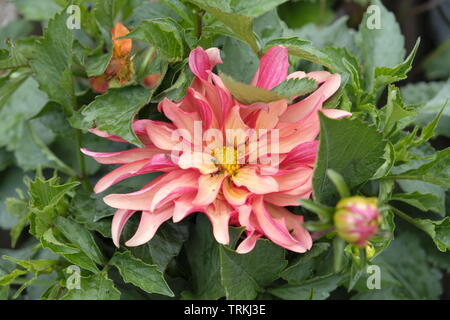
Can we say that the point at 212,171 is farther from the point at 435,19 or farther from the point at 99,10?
the point at 435,19

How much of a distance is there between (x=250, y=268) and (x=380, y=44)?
290 millimetres

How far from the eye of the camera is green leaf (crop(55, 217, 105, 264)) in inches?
18.9

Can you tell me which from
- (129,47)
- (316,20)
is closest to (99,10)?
(129,47)

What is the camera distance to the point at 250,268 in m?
0.48

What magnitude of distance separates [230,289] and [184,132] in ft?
0.44

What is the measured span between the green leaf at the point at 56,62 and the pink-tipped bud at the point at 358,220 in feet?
0.94

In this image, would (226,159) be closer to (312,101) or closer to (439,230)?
(312,101)

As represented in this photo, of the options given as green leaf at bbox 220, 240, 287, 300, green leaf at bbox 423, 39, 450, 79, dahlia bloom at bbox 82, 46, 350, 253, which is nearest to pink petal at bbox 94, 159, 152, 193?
dahlia bloom at bbox 82, 46, 350, 253

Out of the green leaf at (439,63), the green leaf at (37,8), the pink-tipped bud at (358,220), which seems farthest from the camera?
the green leaf at (439,63)

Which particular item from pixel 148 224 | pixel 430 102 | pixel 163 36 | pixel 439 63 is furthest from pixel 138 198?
pixel 439 63

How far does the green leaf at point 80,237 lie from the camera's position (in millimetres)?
481

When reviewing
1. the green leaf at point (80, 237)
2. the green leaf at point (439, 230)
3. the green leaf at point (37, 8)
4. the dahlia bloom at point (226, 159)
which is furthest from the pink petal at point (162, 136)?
the green leaf at point (37, 8)

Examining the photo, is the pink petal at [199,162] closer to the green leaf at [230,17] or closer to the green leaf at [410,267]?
the green leaf at [230,17]
